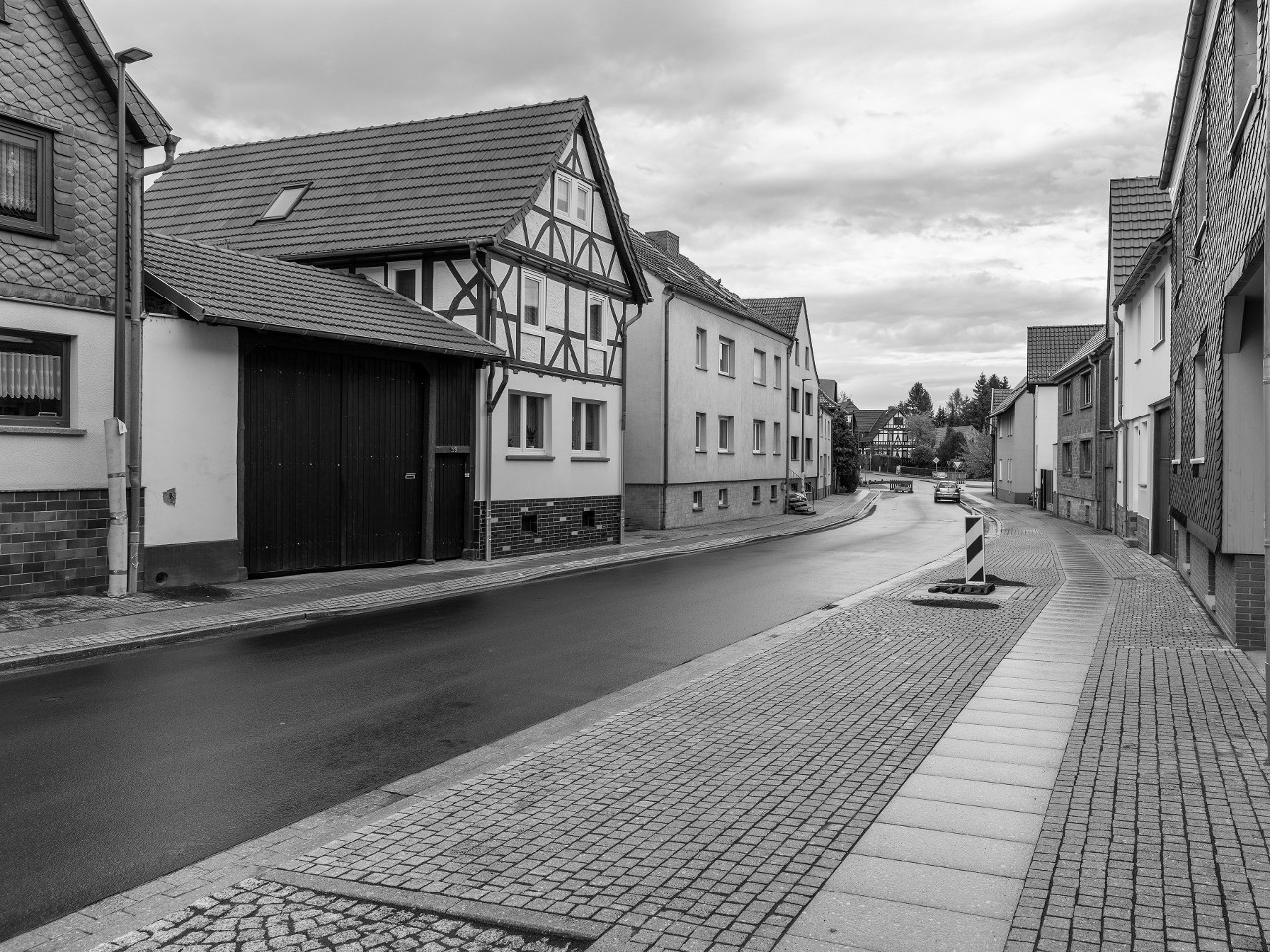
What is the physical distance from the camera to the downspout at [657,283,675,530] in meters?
30.0

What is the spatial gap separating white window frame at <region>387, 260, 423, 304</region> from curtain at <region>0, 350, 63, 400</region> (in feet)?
26.9

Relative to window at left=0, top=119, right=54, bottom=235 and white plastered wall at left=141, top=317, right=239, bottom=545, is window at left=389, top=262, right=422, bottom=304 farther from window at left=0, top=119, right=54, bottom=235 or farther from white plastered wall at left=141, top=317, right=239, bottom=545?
window at left=0, top=119, right=54, bottom=235

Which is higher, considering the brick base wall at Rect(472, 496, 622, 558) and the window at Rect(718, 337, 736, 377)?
the window at Rect(718, 337, 736, 377)

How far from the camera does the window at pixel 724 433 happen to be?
117ft

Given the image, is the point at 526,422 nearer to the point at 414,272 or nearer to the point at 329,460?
the point at 414,272

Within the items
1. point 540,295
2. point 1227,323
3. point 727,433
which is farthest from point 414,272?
point 727,433

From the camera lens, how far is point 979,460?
11012cm

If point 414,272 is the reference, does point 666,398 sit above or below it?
below

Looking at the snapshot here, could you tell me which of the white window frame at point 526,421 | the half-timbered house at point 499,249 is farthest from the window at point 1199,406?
the white window frame at point 526,421

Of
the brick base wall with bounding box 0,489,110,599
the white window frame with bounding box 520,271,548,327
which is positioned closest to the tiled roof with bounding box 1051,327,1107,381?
the white window frame with bounding box 520,271,548,327

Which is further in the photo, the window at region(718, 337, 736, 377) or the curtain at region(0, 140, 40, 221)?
the window at region(718, 337, 736, 377)

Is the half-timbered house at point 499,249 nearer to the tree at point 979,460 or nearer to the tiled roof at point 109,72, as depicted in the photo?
the tiled roof at point 109,72

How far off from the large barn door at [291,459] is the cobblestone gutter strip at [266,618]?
83.2 inches

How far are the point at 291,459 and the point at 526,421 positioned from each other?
21.8ft
